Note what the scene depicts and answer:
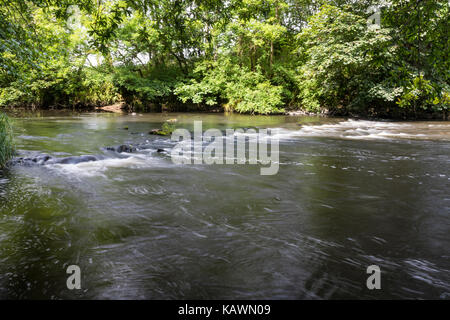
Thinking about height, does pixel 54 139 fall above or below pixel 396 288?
above

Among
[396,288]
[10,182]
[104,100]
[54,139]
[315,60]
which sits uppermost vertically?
[315,60]

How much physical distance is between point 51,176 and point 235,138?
575cm

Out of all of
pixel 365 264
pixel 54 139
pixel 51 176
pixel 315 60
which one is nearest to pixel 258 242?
pixel 365 264

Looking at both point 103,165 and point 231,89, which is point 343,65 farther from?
point 103,165

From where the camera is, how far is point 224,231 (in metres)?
2.89

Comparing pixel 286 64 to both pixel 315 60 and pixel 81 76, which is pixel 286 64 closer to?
pixel 315 60

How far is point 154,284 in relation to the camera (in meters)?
2.08

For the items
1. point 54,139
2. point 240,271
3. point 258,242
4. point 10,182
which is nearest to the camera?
point 240,271

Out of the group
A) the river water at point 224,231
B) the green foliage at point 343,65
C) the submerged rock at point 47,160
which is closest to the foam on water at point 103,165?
the river water at point 224,231

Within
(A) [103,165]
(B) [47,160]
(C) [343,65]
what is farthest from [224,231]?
(C) [343,65]

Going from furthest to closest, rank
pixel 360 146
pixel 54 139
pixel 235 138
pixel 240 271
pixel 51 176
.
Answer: pixel 235 138, pixel 54 139, pixel 360 146, pixel 51 176, pixel 240 271

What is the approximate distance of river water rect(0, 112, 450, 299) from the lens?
2.07 metres

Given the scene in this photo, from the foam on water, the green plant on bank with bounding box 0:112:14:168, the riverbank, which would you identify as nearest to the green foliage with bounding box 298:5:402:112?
the riverbank

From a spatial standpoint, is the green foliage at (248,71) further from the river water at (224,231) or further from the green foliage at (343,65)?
the river water at (224,231)
